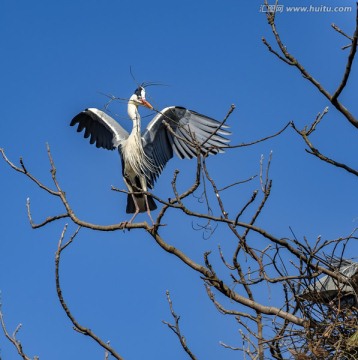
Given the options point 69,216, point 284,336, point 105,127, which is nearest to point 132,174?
point 105,127

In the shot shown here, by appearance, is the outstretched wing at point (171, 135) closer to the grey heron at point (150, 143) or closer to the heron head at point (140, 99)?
the grey heron at point (150, 143)

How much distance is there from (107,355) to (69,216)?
926mm

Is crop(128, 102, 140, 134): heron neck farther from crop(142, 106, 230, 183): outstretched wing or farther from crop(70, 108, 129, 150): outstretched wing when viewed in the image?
crop(70, 108, 129, 150): outstretched wing

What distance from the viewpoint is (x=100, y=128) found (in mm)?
10391

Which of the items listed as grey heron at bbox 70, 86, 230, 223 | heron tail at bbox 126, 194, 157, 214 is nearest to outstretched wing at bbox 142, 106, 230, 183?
grey heron at bbox 70, 86, 230, 223

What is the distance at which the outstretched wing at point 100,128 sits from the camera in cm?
991

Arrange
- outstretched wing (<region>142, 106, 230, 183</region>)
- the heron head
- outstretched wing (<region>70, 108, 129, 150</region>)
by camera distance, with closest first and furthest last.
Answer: the heron head
outstretched wing (<region>142, 106, 230, 183</region>)
outstretched wing (<region>70, 108, 129, 150</region>)

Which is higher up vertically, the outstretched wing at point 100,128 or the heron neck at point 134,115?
the outstretched wing at point 100,128

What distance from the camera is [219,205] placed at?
4730mm

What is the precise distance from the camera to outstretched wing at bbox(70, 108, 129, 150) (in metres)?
9.91

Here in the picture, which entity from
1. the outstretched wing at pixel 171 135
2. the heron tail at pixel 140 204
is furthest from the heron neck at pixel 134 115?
the heron tail at pixel 140 204

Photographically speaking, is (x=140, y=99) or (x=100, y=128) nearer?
(x=140, y=99)

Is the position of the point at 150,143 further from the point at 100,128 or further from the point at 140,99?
the point at 100,128

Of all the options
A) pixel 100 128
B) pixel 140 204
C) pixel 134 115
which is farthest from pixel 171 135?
pixel 100 128
